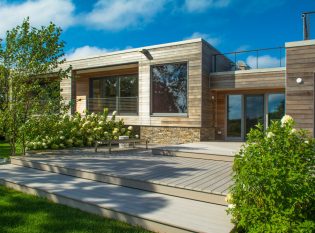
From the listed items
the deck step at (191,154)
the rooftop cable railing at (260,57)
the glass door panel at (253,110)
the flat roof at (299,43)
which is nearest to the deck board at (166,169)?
the deck step at (191,154)

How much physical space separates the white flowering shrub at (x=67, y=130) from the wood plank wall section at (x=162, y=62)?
121cm

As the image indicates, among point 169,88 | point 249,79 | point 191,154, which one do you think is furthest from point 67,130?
point 249,79

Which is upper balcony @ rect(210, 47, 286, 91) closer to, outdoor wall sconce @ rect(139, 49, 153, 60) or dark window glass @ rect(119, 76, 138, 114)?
outdoor wall sconce @ rect(139, 49, 153, 60)

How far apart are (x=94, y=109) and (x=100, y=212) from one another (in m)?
12.7

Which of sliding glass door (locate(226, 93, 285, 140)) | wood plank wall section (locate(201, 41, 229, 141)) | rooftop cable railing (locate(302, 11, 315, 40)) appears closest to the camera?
rooftop cable railing (locate(302, 11, 315, 40))

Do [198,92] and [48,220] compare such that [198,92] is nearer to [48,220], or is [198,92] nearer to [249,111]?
[249,111]

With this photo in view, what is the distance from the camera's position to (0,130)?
29.7ft

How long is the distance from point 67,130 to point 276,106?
8.96 metres

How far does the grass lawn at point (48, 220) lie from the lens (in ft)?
12.8

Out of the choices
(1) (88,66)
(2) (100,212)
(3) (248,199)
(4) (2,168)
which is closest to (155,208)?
(2) (100,212)

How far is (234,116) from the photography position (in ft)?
44.7

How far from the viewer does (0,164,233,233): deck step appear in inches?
154

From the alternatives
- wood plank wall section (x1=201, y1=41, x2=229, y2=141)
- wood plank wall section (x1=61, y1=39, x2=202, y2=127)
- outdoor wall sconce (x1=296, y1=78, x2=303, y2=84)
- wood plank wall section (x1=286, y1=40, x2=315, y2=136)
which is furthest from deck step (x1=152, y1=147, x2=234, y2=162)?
outdoor wall sconce (x1=296, y1=78, x2=303, y2=84)

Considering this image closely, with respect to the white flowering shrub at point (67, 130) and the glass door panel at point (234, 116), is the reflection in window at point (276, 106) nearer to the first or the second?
the glass door panel at point (234, 116)
